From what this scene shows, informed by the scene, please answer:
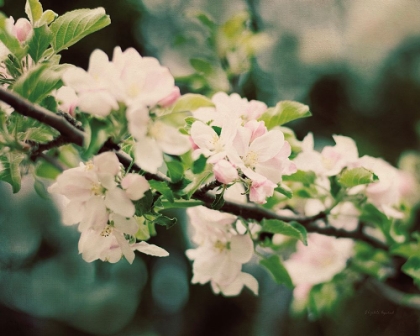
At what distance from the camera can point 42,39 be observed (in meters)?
0.64

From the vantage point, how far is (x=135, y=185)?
557 millimetres

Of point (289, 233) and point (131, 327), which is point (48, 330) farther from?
point (289, 233)

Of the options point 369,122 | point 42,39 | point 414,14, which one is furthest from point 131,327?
point 42,39

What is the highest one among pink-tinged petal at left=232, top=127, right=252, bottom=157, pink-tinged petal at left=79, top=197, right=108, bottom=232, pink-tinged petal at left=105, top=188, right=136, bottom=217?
pink-tinged petal at left=232, top=127, right=252, bottom=157

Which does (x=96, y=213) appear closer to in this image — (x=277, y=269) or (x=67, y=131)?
(x=67, y=131)

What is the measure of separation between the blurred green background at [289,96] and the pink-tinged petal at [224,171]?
1136mm

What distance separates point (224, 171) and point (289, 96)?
1.83m

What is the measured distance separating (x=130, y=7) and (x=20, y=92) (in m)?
1.96

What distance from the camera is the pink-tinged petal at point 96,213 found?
0.60 meters

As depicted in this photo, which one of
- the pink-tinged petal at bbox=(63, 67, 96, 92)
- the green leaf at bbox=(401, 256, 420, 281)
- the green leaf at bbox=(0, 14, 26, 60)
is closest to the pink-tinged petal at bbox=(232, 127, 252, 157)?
the pink-tinged petal at bbox=(63, 67, 96, 92)

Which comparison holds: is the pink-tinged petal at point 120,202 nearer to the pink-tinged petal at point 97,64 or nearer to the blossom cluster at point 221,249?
the pink-tinged petal at point 97,64

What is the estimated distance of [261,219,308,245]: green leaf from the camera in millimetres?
711

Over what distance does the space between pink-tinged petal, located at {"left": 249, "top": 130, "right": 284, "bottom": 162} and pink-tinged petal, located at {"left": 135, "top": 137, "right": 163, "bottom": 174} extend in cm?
16

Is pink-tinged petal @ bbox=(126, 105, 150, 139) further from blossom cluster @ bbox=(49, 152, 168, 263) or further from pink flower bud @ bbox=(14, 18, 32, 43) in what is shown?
pink flower bud @ bbox=(14, 18, 32, 43)
